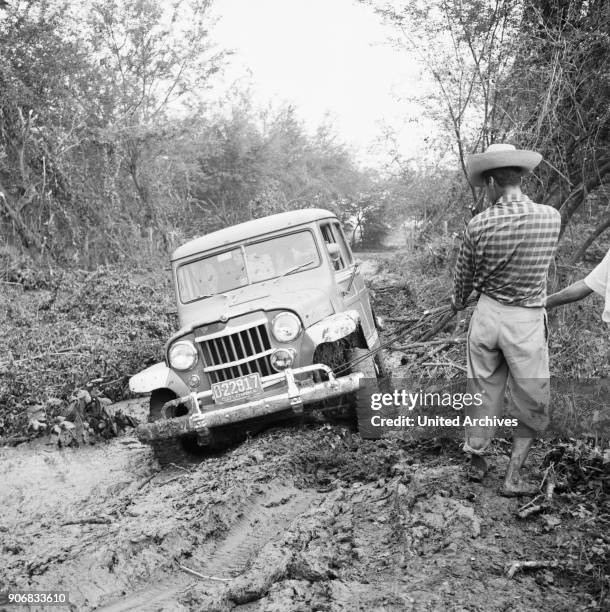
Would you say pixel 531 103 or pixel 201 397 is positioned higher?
pixel 531 103

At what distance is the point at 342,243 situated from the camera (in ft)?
22.5

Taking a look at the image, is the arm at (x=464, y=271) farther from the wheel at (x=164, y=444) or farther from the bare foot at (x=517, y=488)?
the wheel at (x=164, y=444)

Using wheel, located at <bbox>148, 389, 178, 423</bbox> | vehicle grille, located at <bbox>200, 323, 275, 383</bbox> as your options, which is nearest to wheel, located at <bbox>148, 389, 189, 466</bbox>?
wheel, located at <bbox>148, 389, 178, 423</bbox>

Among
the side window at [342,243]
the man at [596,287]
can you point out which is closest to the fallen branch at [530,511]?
the man at [596,287]

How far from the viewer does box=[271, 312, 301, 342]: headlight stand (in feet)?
17.3

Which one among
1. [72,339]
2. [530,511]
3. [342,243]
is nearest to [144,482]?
[530,511]

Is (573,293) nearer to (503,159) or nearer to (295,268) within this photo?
(503,159)

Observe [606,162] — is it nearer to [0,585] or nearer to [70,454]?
[70,454]

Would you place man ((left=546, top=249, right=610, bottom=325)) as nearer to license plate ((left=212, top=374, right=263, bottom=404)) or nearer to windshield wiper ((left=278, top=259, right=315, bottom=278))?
license plate ((left=212, top=374, right=263, bottom=404))

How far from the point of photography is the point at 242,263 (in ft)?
19.7

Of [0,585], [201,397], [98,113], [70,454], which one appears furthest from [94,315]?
[98,113]

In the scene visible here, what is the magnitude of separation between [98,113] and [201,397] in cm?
1529

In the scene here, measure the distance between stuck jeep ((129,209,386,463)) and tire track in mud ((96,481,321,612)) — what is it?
3.05ft

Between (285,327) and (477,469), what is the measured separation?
2.04 m
